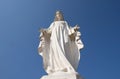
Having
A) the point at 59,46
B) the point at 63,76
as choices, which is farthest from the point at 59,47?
the point at 63,76

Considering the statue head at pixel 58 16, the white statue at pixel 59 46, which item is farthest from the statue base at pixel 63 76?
the statue head at pixel 58 16

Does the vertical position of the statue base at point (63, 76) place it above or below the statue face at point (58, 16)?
below

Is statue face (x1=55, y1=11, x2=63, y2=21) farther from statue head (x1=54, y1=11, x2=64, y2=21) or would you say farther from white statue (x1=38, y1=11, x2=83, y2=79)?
white statue (x1=38, y1=11, x2=83, y2=79)

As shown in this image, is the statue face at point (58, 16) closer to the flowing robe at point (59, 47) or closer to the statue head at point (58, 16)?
the statue head at point (58, 16)

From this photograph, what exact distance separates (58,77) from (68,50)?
179cm

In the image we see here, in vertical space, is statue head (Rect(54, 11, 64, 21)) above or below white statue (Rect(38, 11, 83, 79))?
above

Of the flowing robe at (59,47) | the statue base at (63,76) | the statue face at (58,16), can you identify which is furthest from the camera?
the statue face at (58,16)

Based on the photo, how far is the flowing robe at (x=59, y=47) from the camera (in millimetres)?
12019

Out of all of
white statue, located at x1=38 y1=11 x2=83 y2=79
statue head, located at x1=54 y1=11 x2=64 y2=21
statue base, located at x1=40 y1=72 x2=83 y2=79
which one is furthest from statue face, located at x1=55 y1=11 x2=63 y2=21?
statue base, located at x1=40 y1=72 x2=83 y2=79

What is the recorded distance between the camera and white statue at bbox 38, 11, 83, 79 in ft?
39.5

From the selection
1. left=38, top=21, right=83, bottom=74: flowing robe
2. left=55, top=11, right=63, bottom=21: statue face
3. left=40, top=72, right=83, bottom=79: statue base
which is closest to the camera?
left=40, top=72, right=83, bottom=79: statue base

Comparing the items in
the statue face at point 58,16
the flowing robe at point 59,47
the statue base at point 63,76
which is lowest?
the statue base at point 63,76

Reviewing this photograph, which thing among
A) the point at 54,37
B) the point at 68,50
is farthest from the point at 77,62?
the point at 54,37

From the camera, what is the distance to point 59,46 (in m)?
12.3
